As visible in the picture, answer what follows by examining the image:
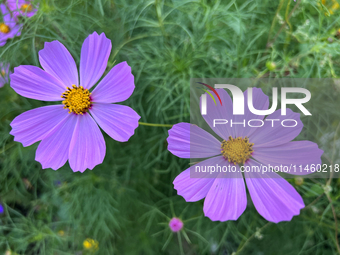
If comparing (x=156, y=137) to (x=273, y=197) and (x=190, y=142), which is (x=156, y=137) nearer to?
(x=190, y=142)

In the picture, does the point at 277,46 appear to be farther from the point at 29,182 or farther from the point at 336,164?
the point at 29,182

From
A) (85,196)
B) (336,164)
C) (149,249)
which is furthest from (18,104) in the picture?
(336,164)

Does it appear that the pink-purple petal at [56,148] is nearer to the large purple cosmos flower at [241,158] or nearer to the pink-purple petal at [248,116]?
the large purple cosmos flower at [241,158]

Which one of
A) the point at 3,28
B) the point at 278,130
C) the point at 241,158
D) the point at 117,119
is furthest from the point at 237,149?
the point at 3,28

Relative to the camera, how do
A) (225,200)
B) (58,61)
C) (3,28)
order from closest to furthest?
(225,200) → (58,61) → (3,28)

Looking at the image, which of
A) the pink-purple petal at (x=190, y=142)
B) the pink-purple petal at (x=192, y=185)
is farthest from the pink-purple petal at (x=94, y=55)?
the pink-purple petal at (x=192, y=185)

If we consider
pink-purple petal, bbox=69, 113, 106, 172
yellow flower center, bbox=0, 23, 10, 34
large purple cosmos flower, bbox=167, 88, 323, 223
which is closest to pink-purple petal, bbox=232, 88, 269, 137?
large purple cosmos flower, bbox=167, 88, 323, 223
